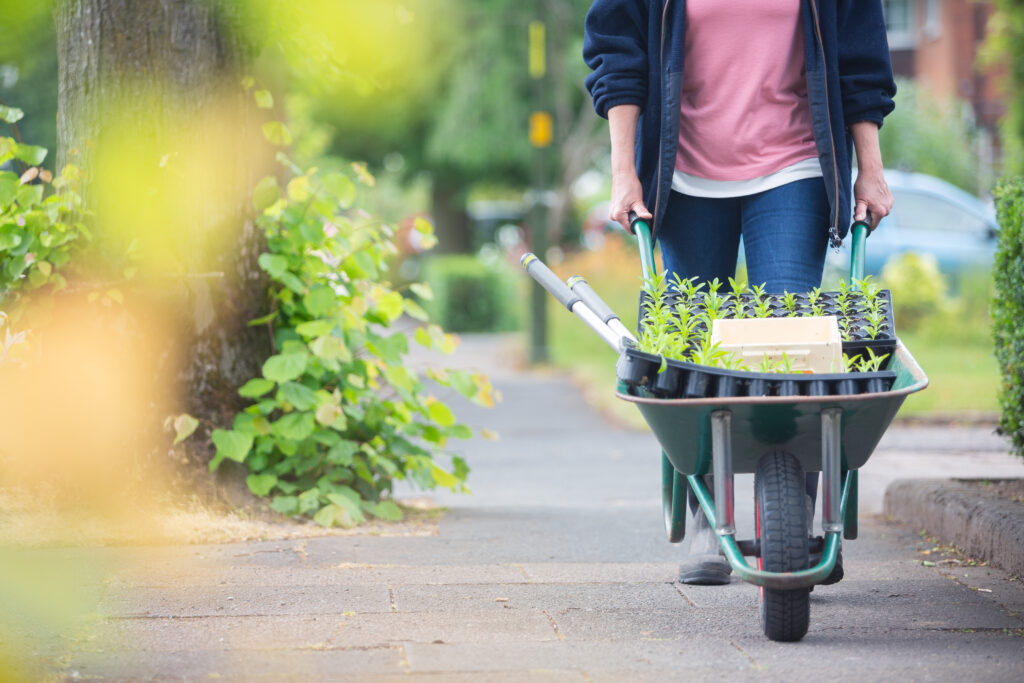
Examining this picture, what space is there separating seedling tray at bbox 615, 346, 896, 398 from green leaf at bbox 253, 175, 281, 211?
2001 millimetres

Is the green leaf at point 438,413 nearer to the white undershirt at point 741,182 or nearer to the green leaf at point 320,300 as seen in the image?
the green leaf at point 320,300

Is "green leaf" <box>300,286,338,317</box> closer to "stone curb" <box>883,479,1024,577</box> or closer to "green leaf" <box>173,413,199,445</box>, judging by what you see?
"green leaf" <box>173,413,199,445</box>

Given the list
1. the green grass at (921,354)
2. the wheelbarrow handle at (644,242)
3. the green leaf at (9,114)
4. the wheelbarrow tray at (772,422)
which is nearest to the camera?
the wheelbarrow tray at (772,422)

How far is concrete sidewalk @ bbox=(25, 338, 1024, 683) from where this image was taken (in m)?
2.49

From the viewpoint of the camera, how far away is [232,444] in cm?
394

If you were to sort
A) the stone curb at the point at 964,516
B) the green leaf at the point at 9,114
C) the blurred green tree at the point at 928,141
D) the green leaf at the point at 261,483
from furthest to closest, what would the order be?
the blurred green tree at the point at 928,141 → the green leaf at the point at 261,483 → the green leaf at the point at 9,114 → the stone curb at the point at 964,516

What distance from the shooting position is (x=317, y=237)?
13.7ft

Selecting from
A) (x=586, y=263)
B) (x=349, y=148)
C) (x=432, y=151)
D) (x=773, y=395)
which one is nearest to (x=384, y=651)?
(x=773, y=395)

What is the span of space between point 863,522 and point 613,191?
197 centimetres

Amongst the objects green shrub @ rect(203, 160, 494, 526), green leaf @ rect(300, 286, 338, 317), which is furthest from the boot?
green leaf @ rect(300, 286, 338, 317)

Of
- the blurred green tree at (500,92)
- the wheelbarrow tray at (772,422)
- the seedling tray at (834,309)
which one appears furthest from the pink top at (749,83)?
the blurred green tree at (500,92)

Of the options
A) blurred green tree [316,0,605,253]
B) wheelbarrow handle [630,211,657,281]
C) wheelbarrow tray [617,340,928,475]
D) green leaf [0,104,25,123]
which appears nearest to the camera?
wheelbarrow tray [617,340,928,475]

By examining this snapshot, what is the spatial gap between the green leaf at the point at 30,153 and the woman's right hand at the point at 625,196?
5.92ft

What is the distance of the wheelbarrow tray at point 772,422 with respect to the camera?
2.47 metres
